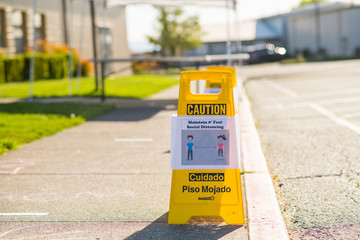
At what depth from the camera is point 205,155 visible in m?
4.67

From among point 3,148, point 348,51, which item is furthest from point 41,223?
point 348,51

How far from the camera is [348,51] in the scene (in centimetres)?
5150

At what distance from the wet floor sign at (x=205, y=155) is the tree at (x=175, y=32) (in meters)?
37.2

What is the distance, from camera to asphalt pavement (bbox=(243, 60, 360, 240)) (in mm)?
4488

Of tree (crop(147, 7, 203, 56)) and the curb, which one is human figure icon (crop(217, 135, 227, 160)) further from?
tree (crop(147, 7, 203, 56))

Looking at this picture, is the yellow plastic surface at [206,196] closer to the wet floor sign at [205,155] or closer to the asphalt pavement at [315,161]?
the wet floor sign at [205,155]

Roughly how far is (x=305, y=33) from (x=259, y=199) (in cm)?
5563

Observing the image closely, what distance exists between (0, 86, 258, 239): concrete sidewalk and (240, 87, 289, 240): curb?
18 centimetres

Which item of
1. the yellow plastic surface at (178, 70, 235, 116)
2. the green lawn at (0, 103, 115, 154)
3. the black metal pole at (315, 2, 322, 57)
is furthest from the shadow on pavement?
the black metal pole at (315, 2, 322, 57)

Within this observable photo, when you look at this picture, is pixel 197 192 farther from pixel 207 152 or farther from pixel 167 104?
pixel 167 104

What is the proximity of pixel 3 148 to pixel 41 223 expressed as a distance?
3.49 meters

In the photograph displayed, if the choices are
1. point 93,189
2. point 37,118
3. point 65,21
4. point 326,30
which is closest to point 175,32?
point 65,21

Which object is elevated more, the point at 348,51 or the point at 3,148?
the point at 348,51

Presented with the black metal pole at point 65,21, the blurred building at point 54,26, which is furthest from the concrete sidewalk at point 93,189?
the black metal pole at point 65,21
